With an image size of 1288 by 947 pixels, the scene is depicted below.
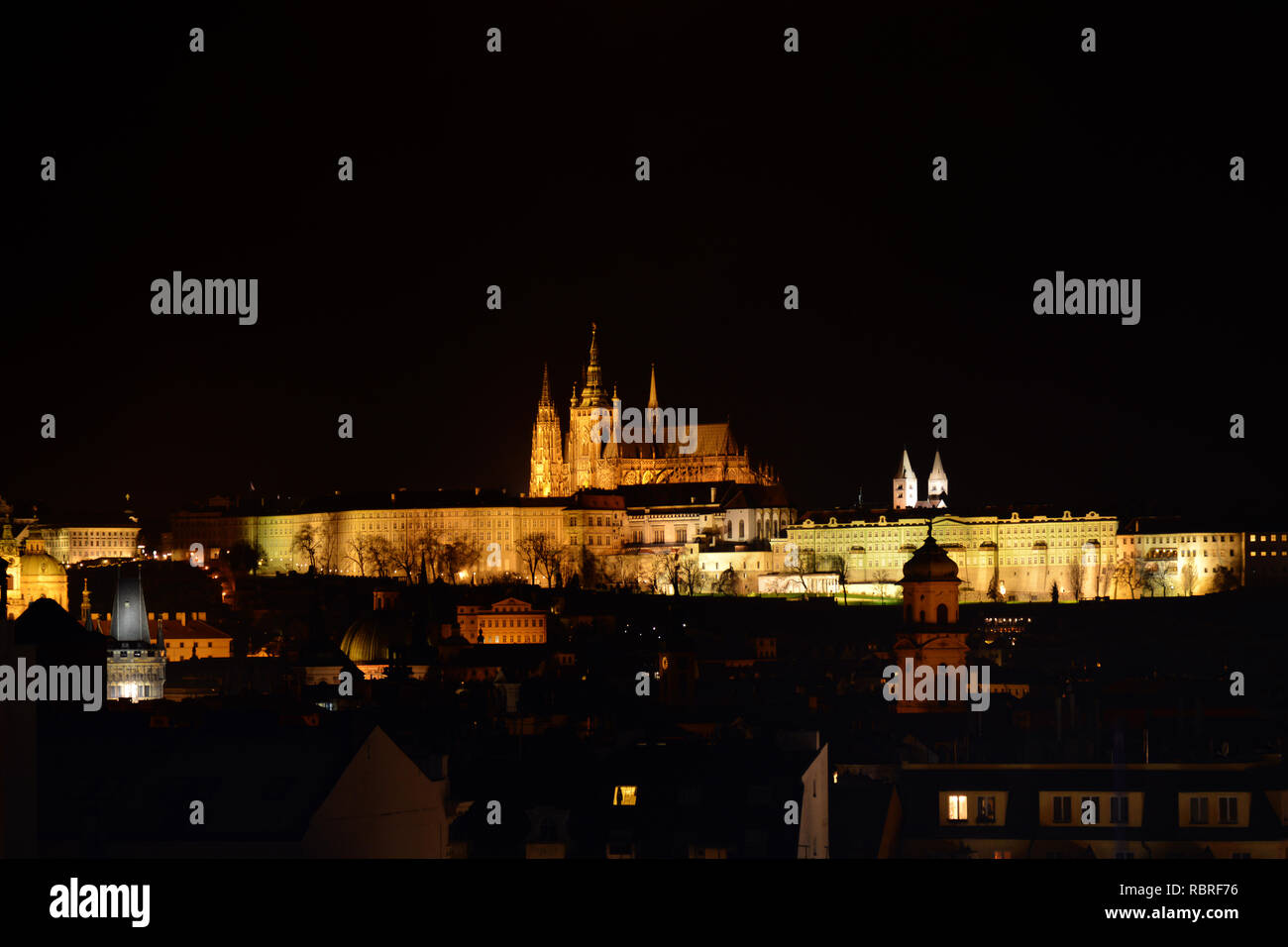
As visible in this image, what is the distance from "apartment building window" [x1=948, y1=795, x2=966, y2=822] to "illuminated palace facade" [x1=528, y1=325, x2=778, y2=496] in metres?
115

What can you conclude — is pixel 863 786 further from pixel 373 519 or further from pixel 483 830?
pixel 373 519

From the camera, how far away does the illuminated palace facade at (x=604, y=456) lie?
143625mm

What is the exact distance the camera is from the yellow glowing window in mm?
25594

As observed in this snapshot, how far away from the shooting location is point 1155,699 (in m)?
53.8

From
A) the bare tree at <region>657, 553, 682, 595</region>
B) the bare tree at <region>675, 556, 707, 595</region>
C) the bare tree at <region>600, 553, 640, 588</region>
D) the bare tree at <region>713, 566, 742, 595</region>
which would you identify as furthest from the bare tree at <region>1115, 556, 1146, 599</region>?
the bare tree at <region>600, 553, 640, 588</region>

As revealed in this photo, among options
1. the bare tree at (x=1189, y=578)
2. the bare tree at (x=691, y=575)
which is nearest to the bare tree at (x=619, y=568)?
the bare tree at (x=691, y=575)

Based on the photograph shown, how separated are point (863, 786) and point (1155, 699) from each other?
2732 cm

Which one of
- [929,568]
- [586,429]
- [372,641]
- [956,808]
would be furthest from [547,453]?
[956,808]

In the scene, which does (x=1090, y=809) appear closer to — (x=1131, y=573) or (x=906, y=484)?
(x=1131, y=573)

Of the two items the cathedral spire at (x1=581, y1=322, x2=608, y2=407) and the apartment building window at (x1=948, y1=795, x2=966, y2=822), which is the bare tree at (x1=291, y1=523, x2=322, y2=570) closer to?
the cathedral spire at (x1=581, y1=322, x2=608, y2=407)

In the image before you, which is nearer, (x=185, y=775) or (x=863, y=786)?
(x=185, y=775)
